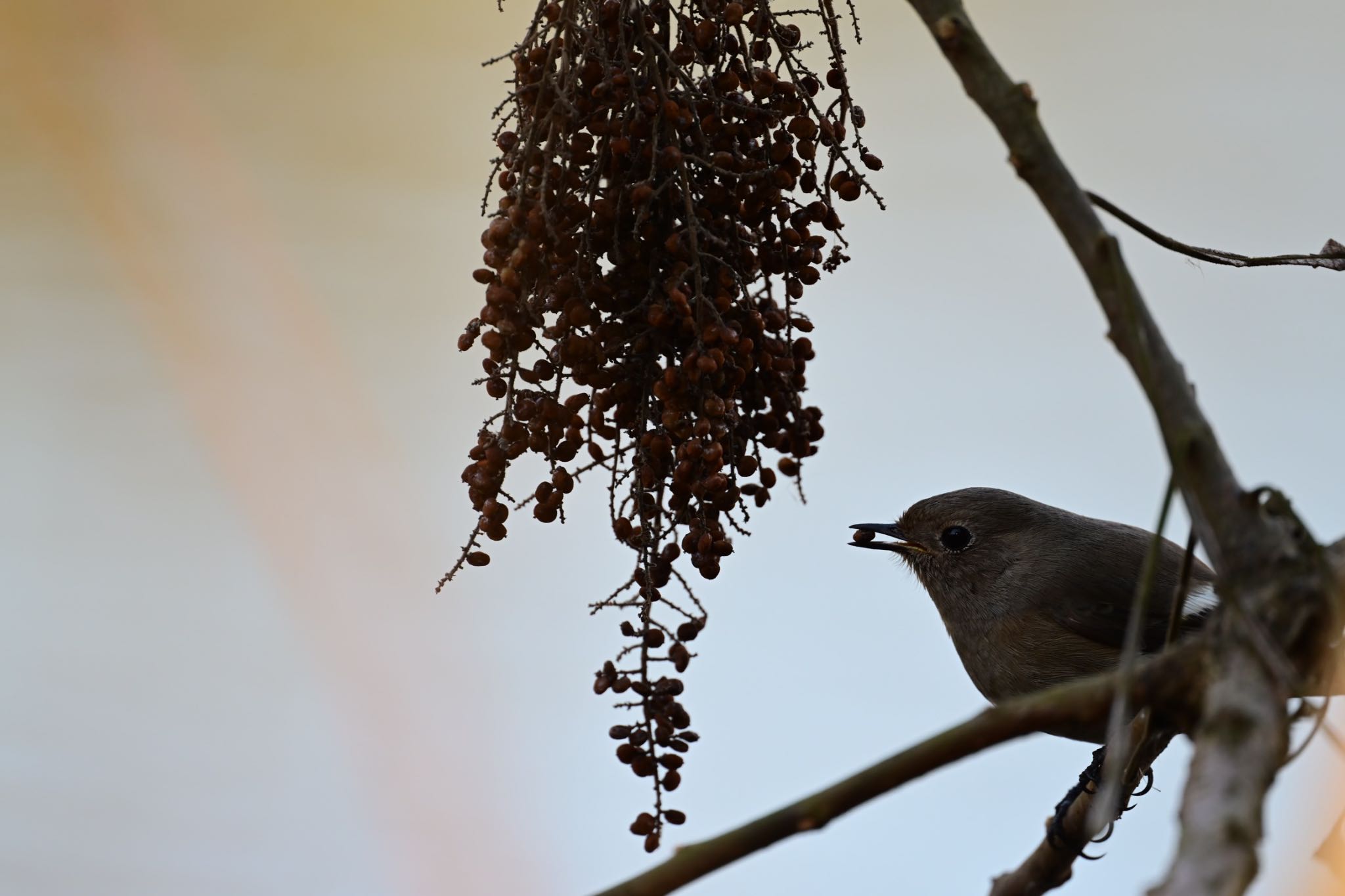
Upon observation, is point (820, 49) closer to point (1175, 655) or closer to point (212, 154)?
point (212, 154)

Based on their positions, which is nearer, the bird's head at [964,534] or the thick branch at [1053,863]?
the thick branch at [1053,863]

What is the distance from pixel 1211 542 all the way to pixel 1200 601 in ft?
4.44

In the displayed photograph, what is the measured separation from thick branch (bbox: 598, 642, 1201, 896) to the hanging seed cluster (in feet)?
1.36

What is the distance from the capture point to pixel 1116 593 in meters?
1.84

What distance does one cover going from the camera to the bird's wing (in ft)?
5.69

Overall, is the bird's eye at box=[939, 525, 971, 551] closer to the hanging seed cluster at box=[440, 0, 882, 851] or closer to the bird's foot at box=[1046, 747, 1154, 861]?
the bird's foot at box=[1046, 747, 1154, 861]

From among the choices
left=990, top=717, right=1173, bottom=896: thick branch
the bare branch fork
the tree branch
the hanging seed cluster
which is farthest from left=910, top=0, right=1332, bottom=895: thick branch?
left=990, top=717, right=1173, bottom=896: thick branch

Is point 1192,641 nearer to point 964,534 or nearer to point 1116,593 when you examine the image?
point 1116,593

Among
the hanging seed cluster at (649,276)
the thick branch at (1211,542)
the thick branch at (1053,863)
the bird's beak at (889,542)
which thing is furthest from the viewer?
the bird's beak at (889,542)

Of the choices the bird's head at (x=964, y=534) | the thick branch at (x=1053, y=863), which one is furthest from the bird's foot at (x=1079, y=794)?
the bird's head at (x=964, y=534)

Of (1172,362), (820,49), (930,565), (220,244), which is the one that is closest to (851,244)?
(820,49)

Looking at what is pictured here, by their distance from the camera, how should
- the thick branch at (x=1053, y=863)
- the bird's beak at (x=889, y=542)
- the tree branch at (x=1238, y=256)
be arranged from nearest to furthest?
1. the tree branch at (x=1238, y=256)
2. the thick branch at (x=1053, y=863)
3. the bird's beak at (x=889, y=542)

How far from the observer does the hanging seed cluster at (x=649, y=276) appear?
97cm

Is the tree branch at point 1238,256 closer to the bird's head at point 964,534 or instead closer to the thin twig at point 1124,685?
the thin twig at point 1124,685
